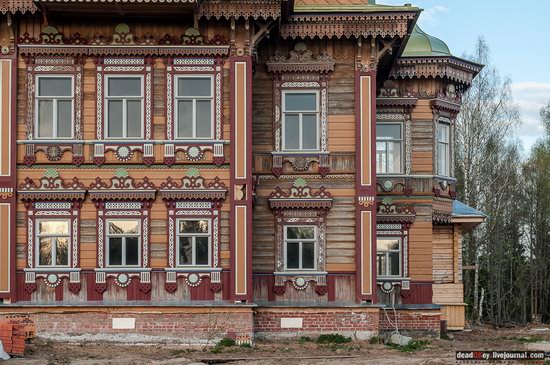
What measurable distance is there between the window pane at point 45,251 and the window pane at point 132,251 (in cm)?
188

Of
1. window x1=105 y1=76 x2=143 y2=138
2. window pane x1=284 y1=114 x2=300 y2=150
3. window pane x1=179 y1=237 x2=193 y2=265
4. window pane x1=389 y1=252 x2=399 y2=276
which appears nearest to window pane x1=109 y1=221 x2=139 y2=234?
window pane x1=179 y1=237 x2=193 y2=265

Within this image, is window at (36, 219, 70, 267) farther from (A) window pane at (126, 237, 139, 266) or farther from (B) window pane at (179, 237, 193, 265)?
(B) window pane at (179, 237, 193, 265)

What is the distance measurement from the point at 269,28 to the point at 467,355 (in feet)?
31.5

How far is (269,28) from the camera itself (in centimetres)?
2681

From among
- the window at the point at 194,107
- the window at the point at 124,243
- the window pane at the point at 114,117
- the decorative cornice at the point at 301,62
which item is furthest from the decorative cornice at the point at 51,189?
the decorative cornice at the point at 301,62

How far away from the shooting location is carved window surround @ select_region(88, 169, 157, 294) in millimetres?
26500

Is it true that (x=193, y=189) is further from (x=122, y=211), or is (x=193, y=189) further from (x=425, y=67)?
(x=425, y=67)

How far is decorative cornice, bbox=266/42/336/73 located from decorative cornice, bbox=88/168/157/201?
4510 mm

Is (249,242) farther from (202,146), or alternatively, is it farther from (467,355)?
(467,355)

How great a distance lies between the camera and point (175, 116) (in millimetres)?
26781

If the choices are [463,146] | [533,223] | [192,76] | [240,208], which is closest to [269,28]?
[192,76]

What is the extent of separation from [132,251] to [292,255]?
13.4 ft

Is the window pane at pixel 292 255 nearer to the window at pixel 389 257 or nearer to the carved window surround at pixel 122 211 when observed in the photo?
the carved window surround at pixel 122 211

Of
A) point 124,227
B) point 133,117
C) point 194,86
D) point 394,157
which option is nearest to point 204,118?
point 194,86
